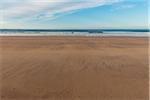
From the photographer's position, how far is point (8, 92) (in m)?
7.80

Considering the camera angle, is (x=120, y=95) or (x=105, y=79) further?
(x=105, y=79)

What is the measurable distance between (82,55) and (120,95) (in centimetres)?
539

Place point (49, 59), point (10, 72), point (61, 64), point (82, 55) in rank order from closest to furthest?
point (10, 72)
point (61, 64)
point (49, 59)
point (82, 55)

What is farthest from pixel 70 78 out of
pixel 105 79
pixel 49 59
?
pixel 49 59

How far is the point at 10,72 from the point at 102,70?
2.41 metres

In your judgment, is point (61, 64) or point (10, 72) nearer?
point (10, 72)

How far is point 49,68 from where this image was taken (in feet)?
32.8

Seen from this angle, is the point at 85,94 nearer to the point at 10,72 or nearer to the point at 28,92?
the point at 28,92

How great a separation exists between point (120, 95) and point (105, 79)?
131 cm

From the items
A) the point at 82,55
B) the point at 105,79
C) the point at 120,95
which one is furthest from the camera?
the point at 82,55

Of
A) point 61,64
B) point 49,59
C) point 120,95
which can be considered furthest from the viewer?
point 49,59

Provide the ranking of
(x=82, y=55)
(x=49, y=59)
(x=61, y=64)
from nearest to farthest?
(x=61, y=64) < (x=49, y=59) < (x=82, y=55)

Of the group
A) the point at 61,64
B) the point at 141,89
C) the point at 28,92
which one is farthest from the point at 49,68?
the point at 141,89

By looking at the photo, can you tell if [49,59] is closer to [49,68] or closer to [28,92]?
[49,68]
